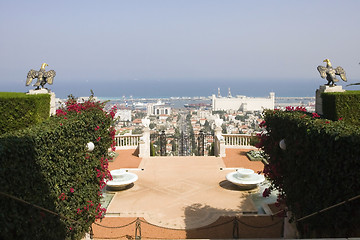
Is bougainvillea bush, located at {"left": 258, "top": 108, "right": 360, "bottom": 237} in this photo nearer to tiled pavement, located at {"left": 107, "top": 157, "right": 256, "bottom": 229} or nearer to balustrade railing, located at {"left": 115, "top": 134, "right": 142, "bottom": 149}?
tiled pavement, located at {"left": 107, "top": 157, "right": 256, "bottom": 229}

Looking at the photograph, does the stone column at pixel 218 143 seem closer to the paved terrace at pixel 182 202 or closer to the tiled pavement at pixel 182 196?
the tiled pavement at pixel 182 196

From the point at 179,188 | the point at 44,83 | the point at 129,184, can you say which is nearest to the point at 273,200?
the point at 179,188

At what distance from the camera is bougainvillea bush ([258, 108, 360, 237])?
456 cm

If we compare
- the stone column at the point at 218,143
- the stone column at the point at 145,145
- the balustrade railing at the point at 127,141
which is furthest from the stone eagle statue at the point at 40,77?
the stone column at the point at 218,143

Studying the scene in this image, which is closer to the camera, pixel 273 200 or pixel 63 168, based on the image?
pixel 63 168

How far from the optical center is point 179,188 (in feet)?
38.3

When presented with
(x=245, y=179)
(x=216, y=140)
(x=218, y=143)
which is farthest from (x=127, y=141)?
(x=245, y=179)

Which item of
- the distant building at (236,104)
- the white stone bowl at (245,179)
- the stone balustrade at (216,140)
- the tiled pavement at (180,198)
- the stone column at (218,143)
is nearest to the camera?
the tiled pavement at (180,198)

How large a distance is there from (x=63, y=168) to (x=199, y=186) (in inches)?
265

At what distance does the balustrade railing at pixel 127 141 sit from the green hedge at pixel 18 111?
879 centimetres

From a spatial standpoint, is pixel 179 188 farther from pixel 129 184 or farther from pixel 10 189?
pixel 10 189

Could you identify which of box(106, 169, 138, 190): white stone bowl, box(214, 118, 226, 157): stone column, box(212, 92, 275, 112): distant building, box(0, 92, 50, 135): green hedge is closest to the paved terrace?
box(106, 169, 138, 190): white stone bowl

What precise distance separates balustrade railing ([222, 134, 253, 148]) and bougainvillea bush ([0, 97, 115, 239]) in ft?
34.9

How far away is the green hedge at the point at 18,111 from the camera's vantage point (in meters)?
9.30
